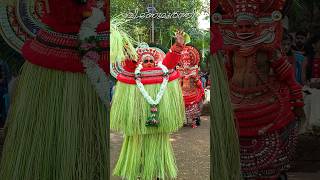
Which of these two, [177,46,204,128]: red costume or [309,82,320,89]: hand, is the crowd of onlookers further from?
[177,46,204,128]: red costume

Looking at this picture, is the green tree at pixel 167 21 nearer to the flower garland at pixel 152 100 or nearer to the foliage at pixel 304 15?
the flower garland at pixel 152 100

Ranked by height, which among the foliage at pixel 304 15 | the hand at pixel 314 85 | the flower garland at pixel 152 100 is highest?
the foliage at pixel 304 15

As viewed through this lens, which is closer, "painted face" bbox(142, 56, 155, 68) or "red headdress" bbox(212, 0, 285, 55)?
"red headdress" bbox(212, 0, 285, 55)

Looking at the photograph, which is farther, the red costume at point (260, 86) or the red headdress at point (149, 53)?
the red headdress at point (149, 53)

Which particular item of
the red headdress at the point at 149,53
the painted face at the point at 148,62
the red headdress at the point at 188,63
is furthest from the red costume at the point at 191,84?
the painted face at the point at 148,62

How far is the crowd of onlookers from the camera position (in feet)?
5.58

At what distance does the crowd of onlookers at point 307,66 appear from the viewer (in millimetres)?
1700

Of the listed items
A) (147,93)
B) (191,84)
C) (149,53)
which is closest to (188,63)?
(191,84)

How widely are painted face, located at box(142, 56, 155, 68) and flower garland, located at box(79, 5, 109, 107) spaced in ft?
6.79

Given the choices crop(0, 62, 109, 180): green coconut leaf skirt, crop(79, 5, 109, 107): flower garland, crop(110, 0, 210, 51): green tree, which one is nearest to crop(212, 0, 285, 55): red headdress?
crop(79, 5, 109, 107): flower garland

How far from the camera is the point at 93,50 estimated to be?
5.52ft

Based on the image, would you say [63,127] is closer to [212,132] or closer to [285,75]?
[212,132]

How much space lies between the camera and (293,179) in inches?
70.4

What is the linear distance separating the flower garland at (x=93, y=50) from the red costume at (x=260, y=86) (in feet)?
1.64
